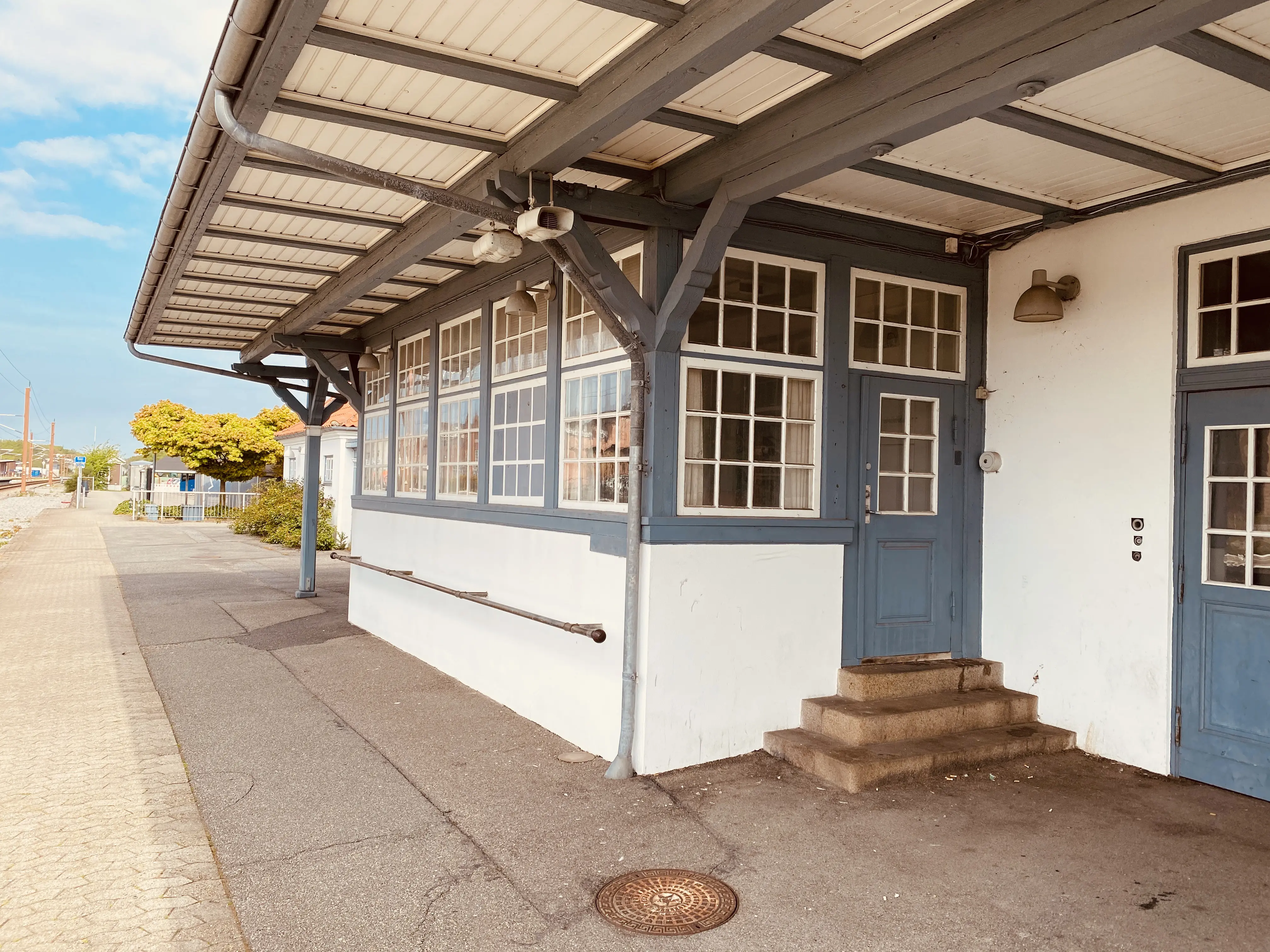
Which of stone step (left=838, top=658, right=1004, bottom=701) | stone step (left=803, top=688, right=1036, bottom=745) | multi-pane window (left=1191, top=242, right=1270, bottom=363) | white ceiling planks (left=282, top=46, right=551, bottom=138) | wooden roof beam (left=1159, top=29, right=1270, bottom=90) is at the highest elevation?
white ceiling planks (left=282, top=46, right=551, bottom=138)

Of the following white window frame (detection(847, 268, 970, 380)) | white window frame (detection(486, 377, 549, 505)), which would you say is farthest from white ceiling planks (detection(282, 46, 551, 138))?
white window frame (detection(847, 268, 970, 380))

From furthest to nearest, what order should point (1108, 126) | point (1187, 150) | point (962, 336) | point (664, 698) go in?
1. point (962, 336)
2. point (664, 698)
3. point (1187, 150)
4. point (1108, 126)

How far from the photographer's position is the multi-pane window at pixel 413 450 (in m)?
8.40

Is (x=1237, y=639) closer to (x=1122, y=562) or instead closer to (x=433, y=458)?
(x=1122, y=562)

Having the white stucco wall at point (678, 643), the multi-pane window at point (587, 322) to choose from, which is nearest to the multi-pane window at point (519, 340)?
the multi-pane window at point (587, 322)

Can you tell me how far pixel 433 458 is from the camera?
808 cm

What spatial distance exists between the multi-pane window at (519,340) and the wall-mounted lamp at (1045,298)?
3047mm

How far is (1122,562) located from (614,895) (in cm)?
352

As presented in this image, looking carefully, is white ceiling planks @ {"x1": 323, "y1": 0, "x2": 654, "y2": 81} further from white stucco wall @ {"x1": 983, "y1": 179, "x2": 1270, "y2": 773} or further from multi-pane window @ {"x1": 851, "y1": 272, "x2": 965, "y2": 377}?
white stucco wall @ {"x1": 983, "y1": 179, "x2": 1270, "y2": 773}

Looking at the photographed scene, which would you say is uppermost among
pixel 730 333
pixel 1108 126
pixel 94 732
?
pixel 1108 126

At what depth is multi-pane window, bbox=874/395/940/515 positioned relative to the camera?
5.64 m

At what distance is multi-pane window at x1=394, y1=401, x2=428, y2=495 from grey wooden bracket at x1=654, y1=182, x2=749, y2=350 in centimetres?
404

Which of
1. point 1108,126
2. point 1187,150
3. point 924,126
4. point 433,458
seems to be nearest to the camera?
point 924,126

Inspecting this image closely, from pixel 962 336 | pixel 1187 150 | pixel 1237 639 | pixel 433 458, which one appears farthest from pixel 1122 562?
pixel 433 458
